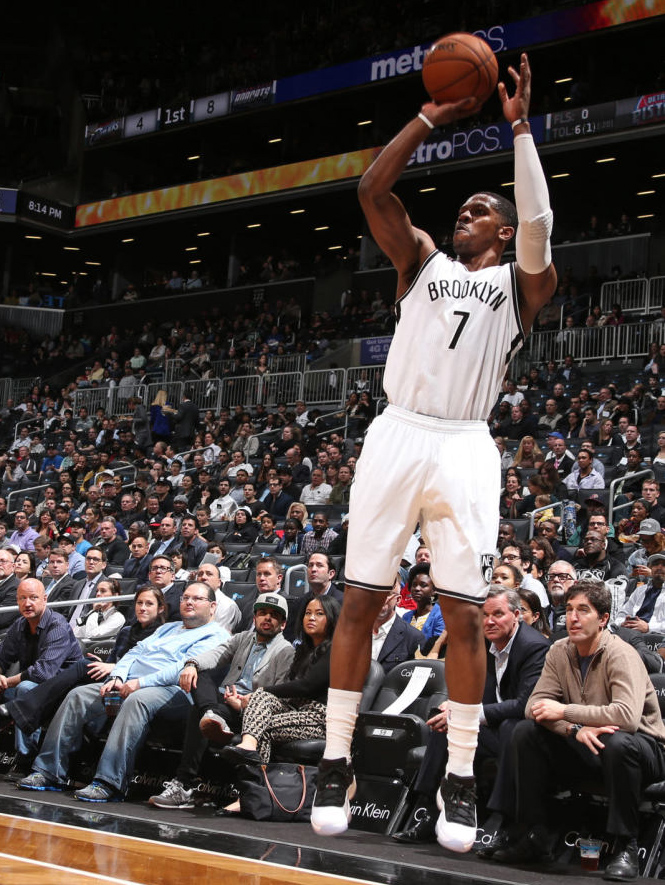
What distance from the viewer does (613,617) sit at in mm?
8039

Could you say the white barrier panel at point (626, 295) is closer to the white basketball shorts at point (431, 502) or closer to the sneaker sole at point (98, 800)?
the sneaker sole at point (98, 800)

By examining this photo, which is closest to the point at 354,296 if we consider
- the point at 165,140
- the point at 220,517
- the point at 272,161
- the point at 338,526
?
the point at 272,161

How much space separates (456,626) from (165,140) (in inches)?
1128

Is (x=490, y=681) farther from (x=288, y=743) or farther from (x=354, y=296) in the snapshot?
(x=354, y=296)

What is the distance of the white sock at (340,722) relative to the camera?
138 inches

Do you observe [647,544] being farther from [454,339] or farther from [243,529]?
[454,339]

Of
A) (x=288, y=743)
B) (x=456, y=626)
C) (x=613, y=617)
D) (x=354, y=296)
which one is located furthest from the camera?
(x=354, y=296)

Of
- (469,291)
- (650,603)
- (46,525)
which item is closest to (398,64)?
(46,525)

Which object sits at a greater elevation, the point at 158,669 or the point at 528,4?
the point at 528,4

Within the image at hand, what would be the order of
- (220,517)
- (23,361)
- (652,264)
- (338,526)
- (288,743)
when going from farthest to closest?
(23,361)
(652,264)
(220,517)
(338,526)
(288,743)

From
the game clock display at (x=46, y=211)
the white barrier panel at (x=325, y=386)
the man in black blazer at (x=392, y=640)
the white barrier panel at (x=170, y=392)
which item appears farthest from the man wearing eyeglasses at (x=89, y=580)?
the game clock display at (x=46, y=211)

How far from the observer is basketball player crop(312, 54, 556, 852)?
3.41 meters

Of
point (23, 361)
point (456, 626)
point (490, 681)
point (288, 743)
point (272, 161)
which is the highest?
point (272, 161)

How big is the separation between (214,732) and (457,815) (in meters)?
3.00
